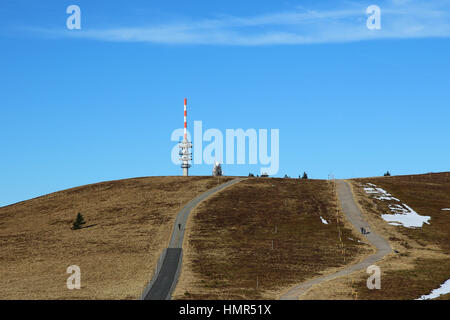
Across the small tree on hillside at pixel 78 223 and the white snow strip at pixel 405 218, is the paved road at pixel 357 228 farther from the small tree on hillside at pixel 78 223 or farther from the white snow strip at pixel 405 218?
the small tree on hillside at pixel 78 223

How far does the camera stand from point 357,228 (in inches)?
3583

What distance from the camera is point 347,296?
54.4 m

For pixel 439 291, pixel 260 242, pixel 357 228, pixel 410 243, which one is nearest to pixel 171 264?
pixel 260 242

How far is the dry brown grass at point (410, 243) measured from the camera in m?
57.7

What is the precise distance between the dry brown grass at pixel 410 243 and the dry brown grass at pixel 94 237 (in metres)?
24.1

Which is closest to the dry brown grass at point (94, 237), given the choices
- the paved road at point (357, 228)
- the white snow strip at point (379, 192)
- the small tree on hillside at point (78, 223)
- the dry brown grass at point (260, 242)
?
the small tree on hillside at point (78, 223)

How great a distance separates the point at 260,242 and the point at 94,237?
25.6 metres

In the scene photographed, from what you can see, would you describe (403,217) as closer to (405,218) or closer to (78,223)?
(405,218)
